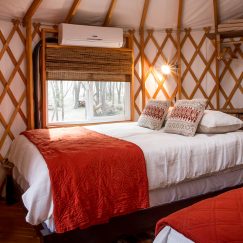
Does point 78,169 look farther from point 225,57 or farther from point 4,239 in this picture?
point 225,57

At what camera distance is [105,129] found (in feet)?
9.77

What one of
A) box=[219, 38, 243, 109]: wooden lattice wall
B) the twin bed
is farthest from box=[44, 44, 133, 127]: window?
box=[219, 38, 243, 109]: wooden lattice wall

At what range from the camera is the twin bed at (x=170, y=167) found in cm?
171

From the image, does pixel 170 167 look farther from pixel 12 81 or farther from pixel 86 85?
pixel 12 81

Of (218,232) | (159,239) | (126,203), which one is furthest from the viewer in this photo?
(126,203)

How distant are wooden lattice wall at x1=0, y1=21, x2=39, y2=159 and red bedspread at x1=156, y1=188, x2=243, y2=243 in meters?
2.48

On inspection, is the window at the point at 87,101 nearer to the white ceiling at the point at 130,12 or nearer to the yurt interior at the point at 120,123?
the yurt interior at the point at 120,123

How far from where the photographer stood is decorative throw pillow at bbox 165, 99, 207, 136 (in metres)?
2.56

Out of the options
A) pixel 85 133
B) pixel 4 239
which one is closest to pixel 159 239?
pixel 4 239

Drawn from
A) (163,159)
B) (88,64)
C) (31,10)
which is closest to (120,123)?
(88,64)

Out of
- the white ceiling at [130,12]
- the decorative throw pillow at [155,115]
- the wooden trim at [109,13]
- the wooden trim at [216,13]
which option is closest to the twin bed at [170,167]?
the decorative throw pillow at [155,115]

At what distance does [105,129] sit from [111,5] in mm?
1426

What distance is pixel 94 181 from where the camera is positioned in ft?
6.02

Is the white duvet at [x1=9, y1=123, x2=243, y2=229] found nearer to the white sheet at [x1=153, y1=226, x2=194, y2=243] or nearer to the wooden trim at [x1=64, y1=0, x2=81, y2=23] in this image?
the white sheet at [x1=153, y1=226, x2=194, y2=243]
